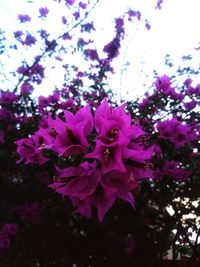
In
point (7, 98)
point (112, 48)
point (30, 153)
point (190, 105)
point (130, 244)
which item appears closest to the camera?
point (30, 153)

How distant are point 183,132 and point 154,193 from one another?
0.60 meters

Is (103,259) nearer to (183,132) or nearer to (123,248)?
(123,248)

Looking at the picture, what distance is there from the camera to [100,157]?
1.32 meters

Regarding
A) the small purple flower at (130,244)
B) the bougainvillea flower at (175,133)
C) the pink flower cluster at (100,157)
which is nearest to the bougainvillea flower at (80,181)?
the pink flower cluster at (100,157)

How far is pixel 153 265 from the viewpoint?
4648 mm

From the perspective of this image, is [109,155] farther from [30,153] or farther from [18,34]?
[18,34]

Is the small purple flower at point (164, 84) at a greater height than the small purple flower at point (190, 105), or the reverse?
the small purple flower at point (164, 84)

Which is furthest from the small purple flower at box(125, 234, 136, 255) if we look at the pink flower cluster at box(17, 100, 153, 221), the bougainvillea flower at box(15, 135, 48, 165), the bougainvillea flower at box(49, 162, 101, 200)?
the bougainvillea flower at box(49, 162, 101, 200)

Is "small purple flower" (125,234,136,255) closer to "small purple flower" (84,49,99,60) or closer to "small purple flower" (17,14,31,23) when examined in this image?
"small purple flower" (84,49,99,60)

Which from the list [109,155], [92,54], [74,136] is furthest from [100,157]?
[92,54]

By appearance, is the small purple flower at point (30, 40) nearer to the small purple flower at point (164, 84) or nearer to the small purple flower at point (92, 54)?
the small purple flower at point (92, 54)

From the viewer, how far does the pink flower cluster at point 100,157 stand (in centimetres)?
132

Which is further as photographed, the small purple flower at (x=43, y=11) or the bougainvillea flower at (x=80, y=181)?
the small purple flower at (x=43, y=11)

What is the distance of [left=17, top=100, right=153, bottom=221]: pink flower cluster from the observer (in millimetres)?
1320
